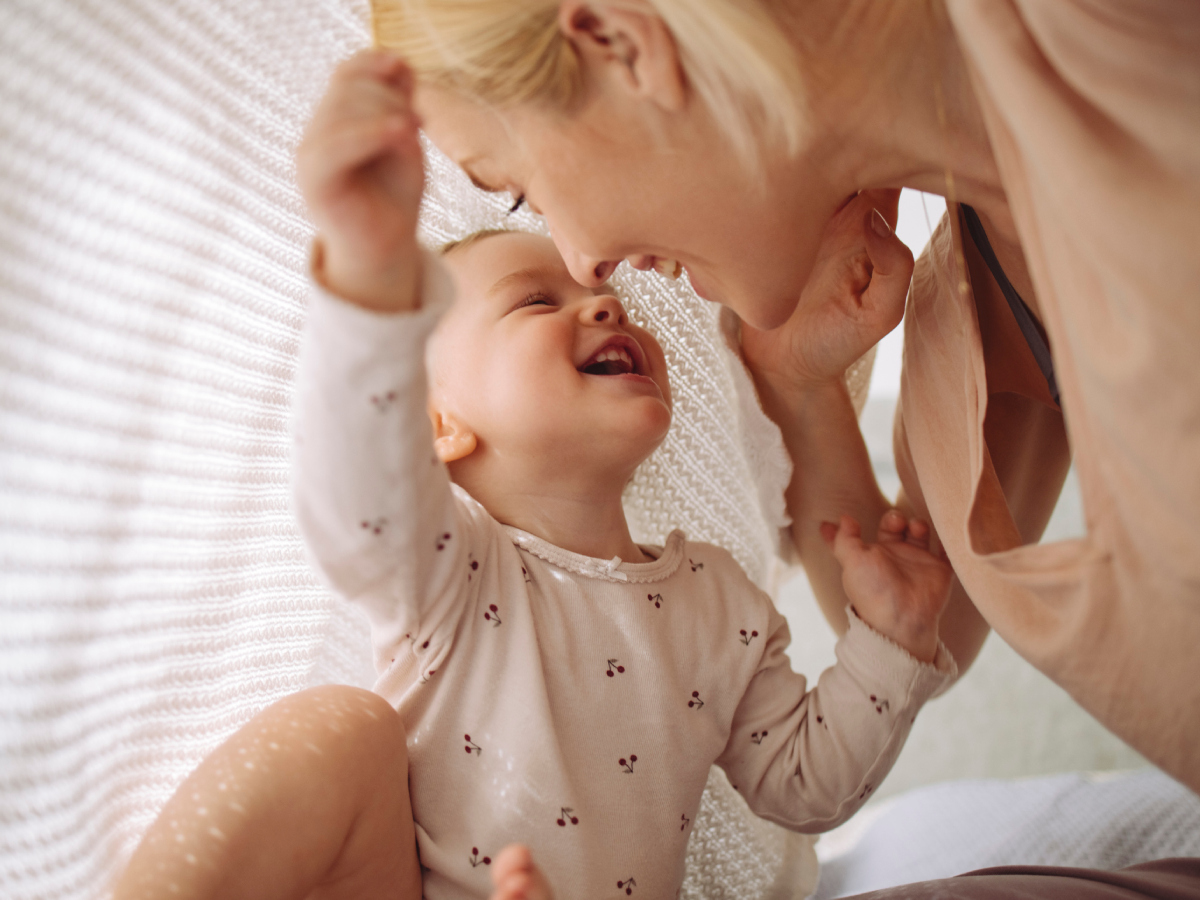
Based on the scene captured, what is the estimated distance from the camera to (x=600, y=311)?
2.62ft

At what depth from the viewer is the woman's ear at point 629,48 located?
0.54m

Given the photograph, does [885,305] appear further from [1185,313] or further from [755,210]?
[1185,313]

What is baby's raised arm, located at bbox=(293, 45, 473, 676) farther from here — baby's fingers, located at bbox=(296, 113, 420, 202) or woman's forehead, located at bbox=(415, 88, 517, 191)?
woman's forehead, located at bbox=(415, 88, 517, 191)

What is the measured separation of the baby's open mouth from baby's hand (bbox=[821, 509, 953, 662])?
0.29 meters

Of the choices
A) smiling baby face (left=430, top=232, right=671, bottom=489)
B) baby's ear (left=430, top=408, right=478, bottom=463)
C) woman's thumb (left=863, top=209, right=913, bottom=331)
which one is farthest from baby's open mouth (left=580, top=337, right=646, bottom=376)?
woman's thumb (left=863, top=209, right=913, bottom=331)

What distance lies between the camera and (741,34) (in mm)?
530

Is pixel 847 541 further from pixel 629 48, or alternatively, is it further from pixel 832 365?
pixel 629 48

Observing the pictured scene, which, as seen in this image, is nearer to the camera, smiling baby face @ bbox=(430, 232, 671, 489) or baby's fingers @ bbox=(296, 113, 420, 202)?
baby's fingers @ bbox=(296, 113, 420, 202)

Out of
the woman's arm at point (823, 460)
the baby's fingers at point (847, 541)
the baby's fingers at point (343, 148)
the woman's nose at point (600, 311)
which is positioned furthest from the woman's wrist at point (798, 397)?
the baby's fingers at point (343, 148)

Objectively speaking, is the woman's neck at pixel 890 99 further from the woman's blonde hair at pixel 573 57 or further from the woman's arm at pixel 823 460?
the woman's arm at pixel 823 460

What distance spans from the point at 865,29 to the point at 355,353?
40cm

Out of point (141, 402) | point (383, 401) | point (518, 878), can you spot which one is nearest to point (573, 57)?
point (383, 401)

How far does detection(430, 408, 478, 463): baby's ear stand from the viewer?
78cm

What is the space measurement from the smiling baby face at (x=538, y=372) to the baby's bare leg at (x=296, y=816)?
0.25 meters
